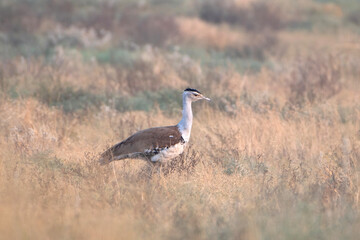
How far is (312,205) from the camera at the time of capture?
514 centimetres

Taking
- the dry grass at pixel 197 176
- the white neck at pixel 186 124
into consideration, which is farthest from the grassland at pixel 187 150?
the white neck at pixel 186 124

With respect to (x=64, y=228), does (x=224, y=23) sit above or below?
below

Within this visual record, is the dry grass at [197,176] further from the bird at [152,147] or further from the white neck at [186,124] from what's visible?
the white neck at [186,124]

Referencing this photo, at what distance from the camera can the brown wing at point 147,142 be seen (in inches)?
256

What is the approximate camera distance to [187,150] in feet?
24.2

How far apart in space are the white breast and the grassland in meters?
0.19

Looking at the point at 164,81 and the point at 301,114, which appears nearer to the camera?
the point at 301,114

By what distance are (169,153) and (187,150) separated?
0.89 metres

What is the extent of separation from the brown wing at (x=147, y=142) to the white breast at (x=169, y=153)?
0.05 meters

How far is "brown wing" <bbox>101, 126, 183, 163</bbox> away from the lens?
6496mm

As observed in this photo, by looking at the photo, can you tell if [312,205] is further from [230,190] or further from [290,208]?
[230,190]

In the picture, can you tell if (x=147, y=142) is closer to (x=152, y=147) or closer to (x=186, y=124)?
(x=152, y=147)

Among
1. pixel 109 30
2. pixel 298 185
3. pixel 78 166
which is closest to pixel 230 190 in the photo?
pixel 298 185

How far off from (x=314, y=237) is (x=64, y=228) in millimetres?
1952
